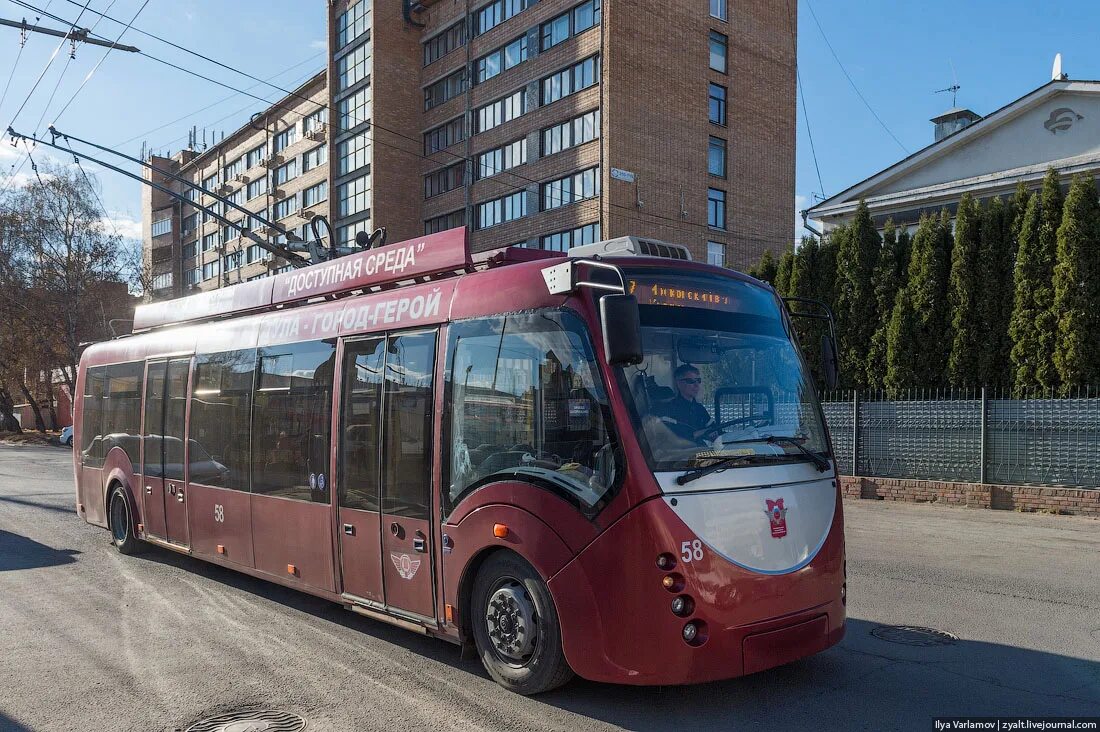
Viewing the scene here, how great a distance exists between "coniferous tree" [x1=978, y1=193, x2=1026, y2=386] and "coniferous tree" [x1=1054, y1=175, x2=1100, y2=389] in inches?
54.6

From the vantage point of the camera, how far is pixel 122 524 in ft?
38.0

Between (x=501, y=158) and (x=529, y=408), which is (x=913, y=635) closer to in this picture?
(x=529, y=408)

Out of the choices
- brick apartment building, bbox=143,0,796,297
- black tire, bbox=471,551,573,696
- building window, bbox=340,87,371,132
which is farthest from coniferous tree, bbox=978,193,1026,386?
building window, bbox=340,87,371,132

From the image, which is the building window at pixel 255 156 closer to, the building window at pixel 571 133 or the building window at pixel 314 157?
the building window at pixel 314 157

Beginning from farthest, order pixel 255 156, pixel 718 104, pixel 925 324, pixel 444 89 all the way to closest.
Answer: pixel 255 156 < pixel 444 89 < pixel 718 104 < pixel 925 324

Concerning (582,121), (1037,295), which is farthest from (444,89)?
(1037,295)

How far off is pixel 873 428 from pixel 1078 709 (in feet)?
44.2

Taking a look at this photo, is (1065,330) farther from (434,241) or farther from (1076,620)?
(434,241)

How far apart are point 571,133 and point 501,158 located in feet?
17.8

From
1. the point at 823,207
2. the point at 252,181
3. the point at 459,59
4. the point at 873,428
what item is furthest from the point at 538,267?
the point at 252,181

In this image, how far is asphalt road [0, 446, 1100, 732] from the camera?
5199 mm

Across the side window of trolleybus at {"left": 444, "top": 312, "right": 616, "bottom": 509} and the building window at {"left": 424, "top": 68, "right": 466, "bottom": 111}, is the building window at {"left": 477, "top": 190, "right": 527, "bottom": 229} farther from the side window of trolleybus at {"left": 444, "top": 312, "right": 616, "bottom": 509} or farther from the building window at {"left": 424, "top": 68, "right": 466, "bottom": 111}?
the side window of trolleybus at {"left": 444, "top": 312, "right": 616, "bottom": 509}

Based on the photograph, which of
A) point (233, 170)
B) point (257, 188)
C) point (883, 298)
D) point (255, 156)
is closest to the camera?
point (883, 298)

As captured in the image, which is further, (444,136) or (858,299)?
(444,136)
